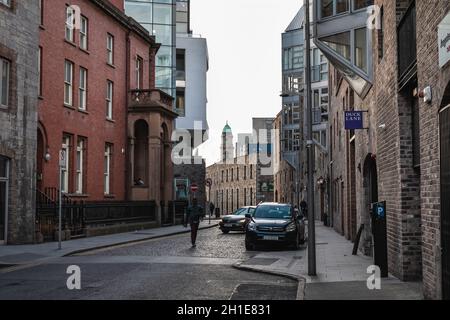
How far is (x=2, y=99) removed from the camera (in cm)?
2050

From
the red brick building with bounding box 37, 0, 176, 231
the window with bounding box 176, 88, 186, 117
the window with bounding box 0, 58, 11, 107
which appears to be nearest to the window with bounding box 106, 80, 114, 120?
the red brick building with bounding box 37, 0, 176, 231

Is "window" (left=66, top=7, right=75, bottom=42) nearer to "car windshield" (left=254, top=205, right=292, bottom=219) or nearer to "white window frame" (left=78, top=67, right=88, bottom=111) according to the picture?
"white window frame" (left=78, top=67, right=88, bottom=111)

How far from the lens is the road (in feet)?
33.1

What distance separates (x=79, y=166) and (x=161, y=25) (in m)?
22.3

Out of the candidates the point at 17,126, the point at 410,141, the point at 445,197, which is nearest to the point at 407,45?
the point at 410,141

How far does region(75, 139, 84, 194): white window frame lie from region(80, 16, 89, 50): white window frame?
4.61m

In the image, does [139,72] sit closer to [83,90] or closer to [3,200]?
[83,90]

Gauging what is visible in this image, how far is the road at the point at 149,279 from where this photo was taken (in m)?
10.1

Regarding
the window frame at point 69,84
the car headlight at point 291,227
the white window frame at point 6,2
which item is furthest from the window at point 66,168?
the car headlight at point 291,227

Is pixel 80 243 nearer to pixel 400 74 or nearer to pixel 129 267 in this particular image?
pixel 129 267

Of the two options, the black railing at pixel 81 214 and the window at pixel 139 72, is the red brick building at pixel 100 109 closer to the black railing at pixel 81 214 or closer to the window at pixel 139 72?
the window at pixel 139 72

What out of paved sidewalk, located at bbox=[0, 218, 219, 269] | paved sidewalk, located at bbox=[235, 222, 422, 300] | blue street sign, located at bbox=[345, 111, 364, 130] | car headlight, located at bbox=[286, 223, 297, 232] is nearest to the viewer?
paved sidewalk, located at bbox=[235, 222, 422, 300]

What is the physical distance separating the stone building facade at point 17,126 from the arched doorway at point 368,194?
11.1m

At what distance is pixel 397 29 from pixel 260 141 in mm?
79940
